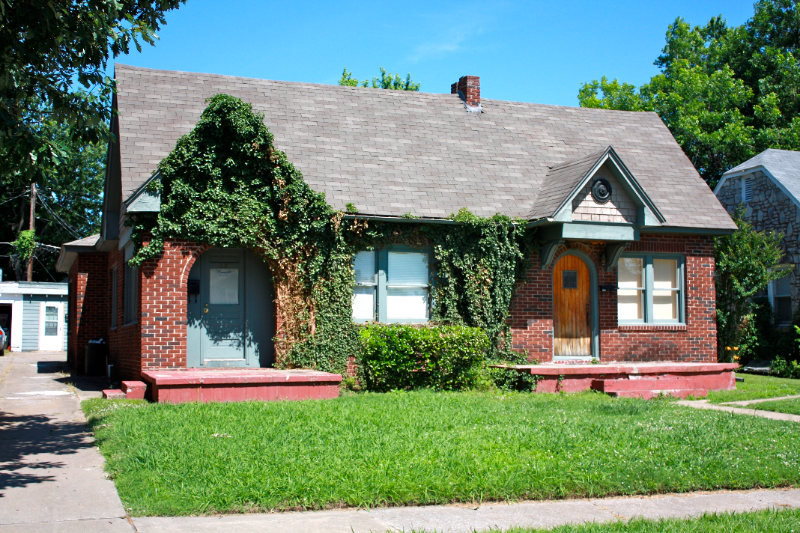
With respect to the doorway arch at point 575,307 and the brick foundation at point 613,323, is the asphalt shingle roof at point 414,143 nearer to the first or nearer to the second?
the brick foundation at point 613,323

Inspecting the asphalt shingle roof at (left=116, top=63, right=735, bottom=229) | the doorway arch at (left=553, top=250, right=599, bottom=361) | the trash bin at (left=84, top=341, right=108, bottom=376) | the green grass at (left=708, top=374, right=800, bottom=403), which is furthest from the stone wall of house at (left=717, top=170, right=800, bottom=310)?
the trash bin at (left=84, top=341, right=108, bottom=376)

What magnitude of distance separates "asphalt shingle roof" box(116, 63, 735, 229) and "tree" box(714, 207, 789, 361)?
1.82m

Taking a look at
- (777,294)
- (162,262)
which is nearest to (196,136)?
(162,262)

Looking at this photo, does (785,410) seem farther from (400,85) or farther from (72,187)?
(72,187)

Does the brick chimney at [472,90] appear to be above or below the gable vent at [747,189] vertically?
above

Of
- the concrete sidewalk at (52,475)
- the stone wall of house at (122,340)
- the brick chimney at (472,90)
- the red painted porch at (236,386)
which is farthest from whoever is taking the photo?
the brick chimney at (472,90)

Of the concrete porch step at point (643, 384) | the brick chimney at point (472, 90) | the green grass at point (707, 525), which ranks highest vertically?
the brick chimney at point (472, 90)

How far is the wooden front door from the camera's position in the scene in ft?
50.5

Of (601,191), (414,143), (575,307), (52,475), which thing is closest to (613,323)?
(575,307)

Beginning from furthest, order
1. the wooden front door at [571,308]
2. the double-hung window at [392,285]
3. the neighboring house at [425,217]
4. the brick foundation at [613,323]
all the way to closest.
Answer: the wooden front door at [571,308]
the brick foundation at [613,323]
the double-hung window at [392,285]
the neighboring house at [425,217]

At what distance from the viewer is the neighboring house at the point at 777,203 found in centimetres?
2106

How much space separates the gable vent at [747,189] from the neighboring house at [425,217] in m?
6.43

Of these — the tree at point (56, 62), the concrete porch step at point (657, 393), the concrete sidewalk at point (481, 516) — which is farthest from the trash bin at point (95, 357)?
the concrete sidewalk at point (481, 516)

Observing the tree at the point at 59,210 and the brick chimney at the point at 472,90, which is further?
the tree at the point at 59,210
